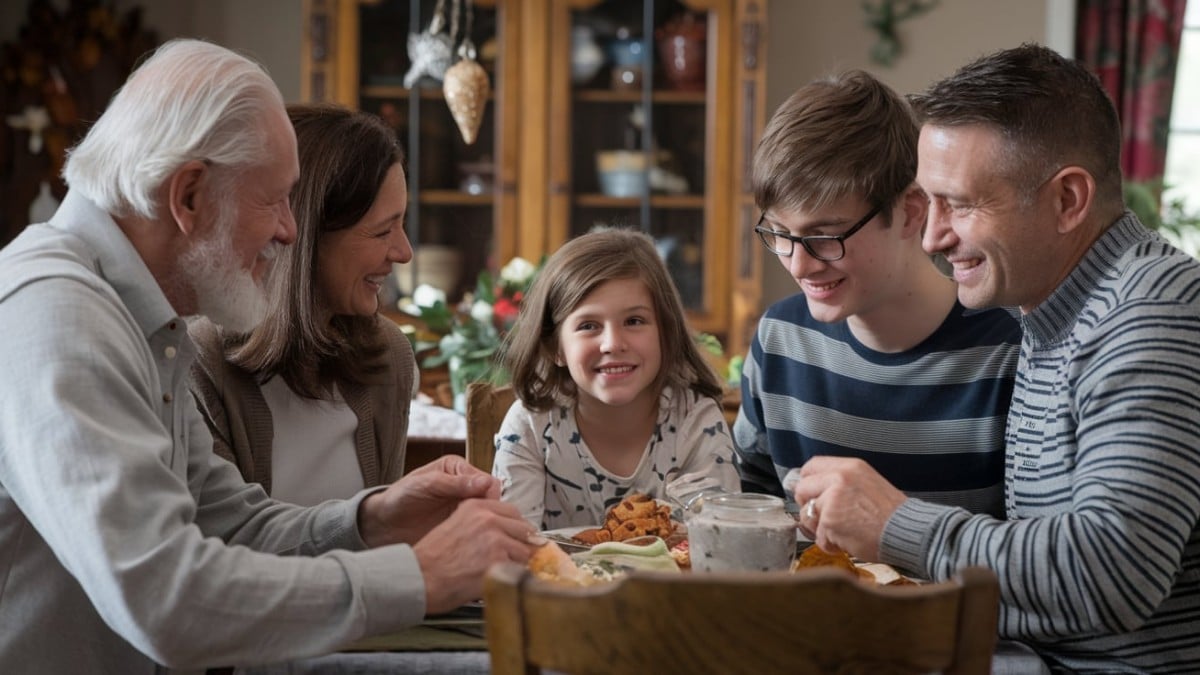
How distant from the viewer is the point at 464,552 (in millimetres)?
1299

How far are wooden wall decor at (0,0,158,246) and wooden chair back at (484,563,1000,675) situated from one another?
4556mm

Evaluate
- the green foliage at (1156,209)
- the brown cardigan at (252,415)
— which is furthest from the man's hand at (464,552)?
the green foliage at (1156,209)

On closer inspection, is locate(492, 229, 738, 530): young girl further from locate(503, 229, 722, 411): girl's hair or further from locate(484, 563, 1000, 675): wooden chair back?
locate(484, 563, 1000, 675): wooden chair back

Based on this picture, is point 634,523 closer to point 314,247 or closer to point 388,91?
point 314,247

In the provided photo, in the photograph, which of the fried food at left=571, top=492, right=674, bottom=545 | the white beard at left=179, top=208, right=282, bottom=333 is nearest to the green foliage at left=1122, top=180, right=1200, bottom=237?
the fried food at left=571, top=492, right=674, bottom=545

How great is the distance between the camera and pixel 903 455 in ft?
6.44

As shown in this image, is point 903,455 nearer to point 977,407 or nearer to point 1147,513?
point 977,407

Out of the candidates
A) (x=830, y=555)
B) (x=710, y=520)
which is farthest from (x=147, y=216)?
(x=830, y=555)

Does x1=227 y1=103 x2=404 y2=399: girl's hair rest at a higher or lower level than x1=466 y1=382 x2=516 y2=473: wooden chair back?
higher

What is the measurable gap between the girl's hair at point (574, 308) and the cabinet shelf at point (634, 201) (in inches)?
112

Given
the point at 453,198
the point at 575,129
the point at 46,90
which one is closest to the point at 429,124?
the point at 453,198

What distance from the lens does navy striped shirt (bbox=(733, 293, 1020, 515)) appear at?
1.90 meters

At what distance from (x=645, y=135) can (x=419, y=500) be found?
3806mm

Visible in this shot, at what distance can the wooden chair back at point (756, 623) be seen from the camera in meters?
0.98
